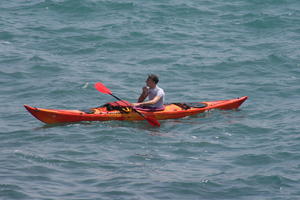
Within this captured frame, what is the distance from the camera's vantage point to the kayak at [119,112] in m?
12.8

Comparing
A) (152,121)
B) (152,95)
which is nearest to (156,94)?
(152,95)

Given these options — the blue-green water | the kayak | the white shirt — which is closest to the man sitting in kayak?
the white shirt

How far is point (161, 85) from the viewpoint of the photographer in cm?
1736

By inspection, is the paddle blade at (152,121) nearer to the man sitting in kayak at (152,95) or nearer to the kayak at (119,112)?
the kayak at (119,112)

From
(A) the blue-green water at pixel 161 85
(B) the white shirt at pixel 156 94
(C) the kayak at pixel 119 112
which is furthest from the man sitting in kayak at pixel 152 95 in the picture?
(A) the blue-green water at pixel 161 85

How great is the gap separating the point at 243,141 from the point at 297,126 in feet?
5.68

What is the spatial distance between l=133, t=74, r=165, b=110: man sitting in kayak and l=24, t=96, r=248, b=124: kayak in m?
0.14

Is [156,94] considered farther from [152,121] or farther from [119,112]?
[119,112]

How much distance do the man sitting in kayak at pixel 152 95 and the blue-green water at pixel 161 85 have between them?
448 millimetres

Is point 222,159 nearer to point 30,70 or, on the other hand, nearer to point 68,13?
point 30,70

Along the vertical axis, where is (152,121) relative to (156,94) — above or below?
below

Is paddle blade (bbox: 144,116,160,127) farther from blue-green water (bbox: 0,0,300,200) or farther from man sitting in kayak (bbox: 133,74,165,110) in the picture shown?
man sitting in kayak (bbox: 133,74,165,110)

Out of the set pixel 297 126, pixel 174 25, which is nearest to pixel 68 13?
pixel 174 25

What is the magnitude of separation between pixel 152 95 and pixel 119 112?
2.89 ft
